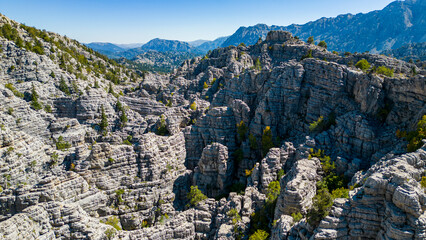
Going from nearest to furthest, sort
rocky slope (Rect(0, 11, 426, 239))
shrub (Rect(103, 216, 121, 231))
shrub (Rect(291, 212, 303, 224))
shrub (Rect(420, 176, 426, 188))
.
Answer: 1. shrub (Rect(420, 176, 426, 188))
2. rocky slope (Rect(0, 11, 426, 239))
3. shrub (Rect(291, 212, 303, 224))
4. shrub (Rect(103, 216, 121, 231))

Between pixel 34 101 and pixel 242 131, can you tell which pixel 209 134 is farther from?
pixel 34 101

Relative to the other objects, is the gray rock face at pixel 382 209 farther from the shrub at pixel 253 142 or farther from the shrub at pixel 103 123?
the shrub at pixel 103 123

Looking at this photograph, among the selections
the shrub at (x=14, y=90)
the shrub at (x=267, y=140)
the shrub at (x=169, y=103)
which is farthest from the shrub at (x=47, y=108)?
the shrub at (x=267, y=140)

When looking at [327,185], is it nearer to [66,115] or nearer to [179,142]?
[179,142]

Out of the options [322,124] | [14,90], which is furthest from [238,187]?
[14,90]

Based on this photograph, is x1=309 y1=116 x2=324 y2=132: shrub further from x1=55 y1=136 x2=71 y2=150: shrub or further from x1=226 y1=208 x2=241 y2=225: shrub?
x1=55 y1=136 x2=71 y2=150: shrub

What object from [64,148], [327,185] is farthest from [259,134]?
[64,148]

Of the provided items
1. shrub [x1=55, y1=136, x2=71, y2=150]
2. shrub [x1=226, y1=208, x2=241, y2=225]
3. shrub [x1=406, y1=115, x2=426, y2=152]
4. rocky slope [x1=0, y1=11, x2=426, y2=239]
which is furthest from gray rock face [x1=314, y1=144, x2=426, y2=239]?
shrub [x1=55, y1=136, x2=71, y2=150]
